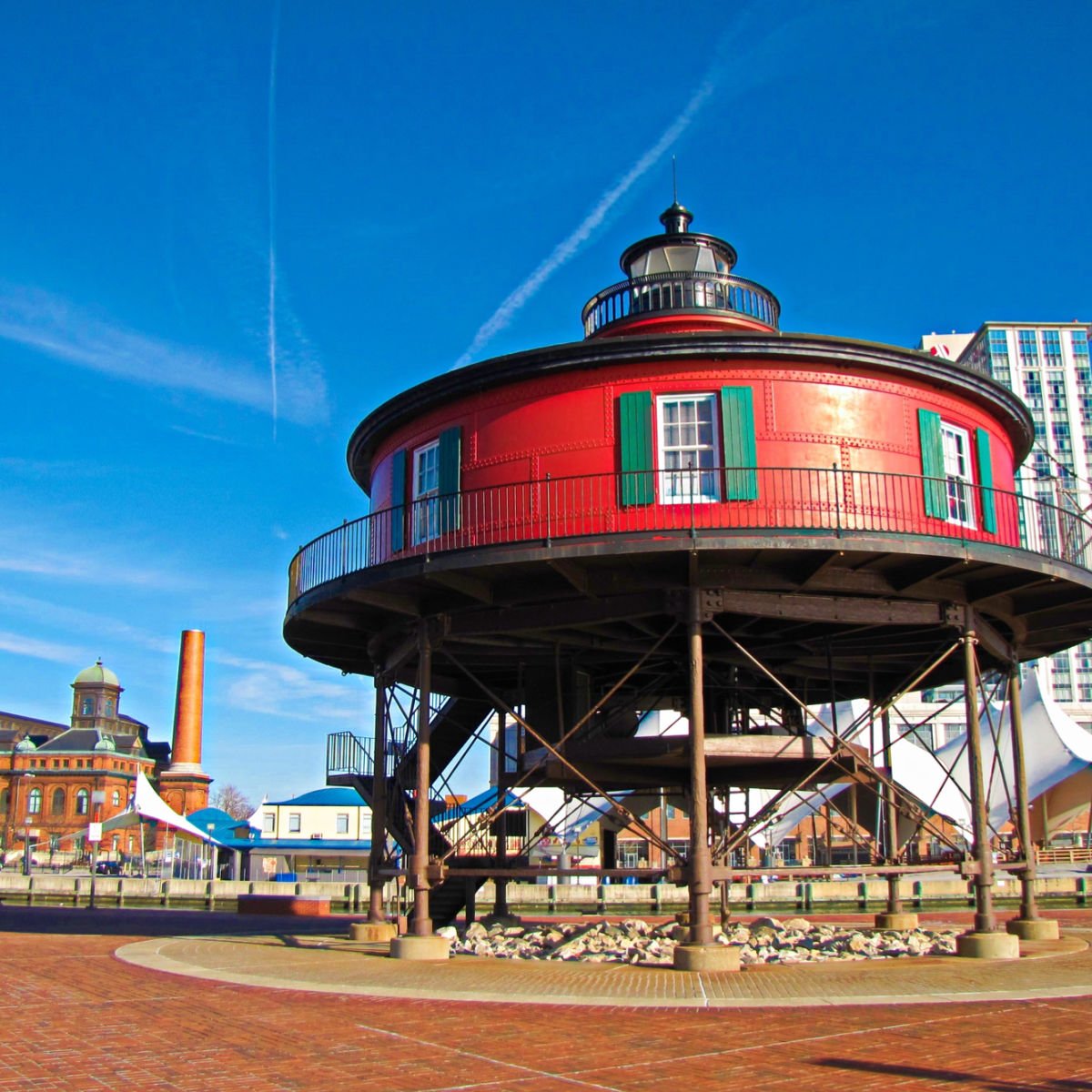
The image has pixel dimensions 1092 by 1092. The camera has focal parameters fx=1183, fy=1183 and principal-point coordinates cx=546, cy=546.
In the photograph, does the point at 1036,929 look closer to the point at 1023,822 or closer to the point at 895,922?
the point at 1023,822

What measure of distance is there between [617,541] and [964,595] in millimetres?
6148

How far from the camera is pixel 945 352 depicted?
508 ft

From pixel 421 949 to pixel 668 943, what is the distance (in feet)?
13.5

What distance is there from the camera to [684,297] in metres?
21.6

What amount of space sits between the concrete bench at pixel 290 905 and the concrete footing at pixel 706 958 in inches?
766

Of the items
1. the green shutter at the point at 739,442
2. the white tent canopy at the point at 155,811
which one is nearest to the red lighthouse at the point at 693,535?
the green shutter at the point at 739,442

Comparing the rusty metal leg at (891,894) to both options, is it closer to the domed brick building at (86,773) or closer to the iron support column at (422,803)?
the iron support column at (422,803)

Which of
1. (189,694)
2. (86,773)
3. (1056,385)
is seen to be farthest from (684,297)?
(1056,385)

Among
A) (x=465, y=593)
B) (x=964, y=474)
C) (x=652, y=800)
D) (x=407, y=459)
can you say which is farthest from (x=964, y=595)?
(x=652, y=800)

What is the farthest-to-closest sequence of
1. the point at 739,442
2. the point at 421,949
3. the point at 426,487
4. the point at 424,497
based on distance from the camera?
the point at 426,487, the point at 424,497, the point at 421,949, the point at 739,442

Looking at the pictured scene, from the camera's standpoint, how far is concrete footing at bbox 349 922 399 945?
69.8 ft

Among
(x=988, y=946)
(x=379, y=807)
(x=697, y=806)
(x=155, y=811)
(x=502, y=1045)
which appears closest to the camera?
(x=502, y=1045)

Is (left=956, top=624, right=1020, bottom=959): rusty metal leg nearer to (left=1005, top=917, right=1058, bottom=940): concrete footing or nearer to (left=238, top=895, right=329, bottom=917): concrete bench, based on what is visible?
(left=1005, top=917, right=1058, bottom=940): concrete footing

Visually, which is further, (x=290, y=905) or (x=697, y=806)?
(x=290, y=905)
